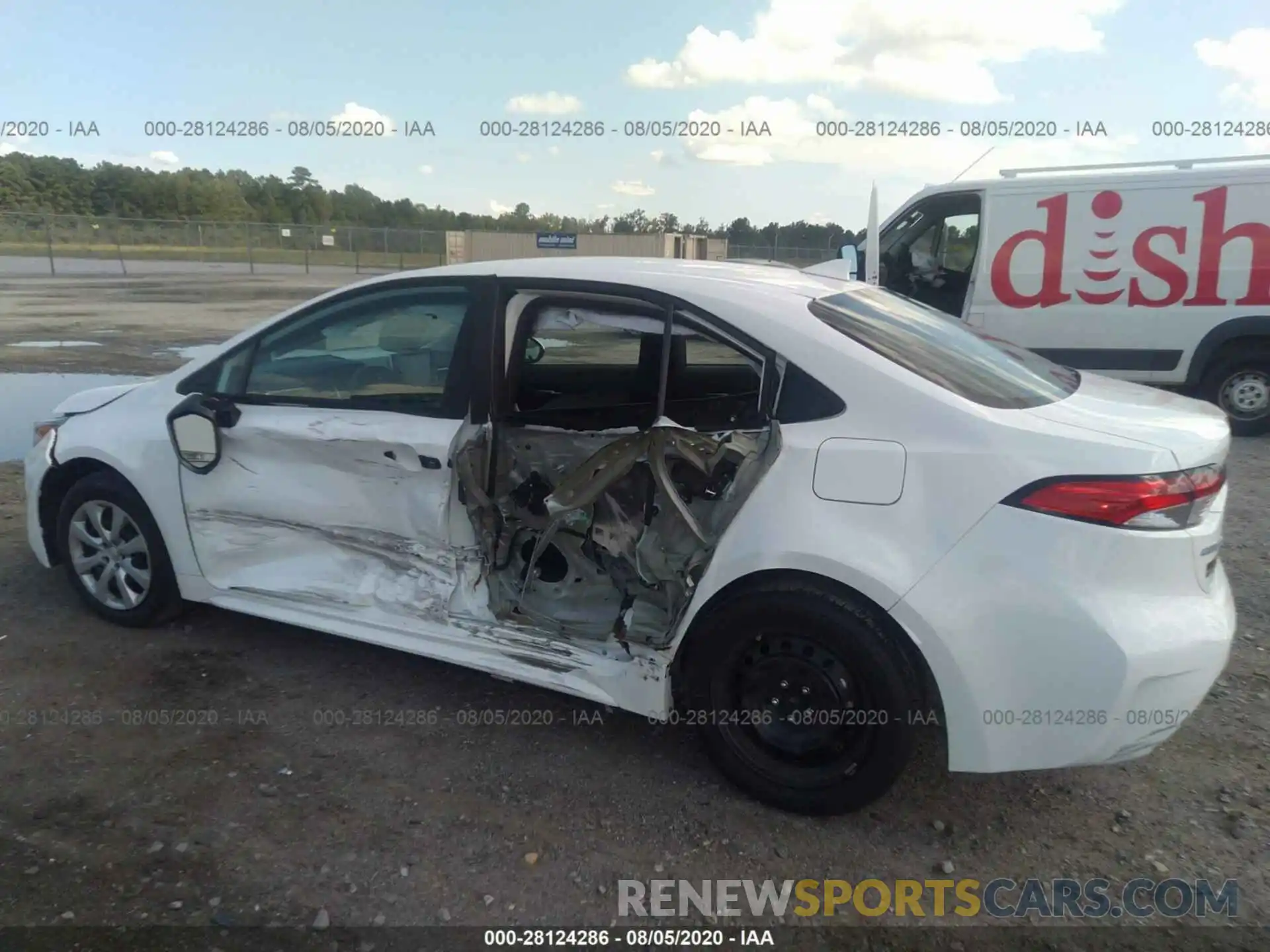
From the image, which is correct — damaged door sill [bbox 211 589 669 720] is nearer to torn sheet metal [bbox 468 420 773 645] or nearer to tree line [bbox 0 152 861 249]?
torn sheet metal [bbox 468 420 773 645]

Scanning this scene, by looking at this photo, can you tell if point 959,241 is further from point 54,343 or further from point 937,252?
point 54,343

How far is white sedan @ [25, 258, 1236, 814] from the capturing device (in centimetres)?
259

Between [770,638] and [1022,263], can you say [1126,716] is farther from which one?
[1022,263]

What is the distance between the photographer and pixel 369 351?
145 inches

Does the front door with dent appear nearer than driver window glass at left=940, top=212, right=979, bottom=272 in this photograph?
Yes

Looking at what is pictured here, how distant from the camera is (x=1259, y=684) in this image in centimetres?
376

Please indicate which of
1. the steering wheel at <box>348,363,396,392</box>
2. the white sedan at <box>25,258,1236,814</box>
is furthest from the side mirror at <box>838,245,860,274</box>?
the steering wheel at <box>348,363,396,392</box>

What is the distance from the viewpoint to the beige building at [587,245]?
22.3 m

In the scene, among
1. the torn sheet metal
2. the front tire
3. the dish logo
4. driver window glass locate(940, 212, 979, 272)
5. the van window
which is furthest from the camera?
driver window glass locate(940, 212, 979, 272)

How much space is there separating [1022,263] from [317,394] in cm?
663

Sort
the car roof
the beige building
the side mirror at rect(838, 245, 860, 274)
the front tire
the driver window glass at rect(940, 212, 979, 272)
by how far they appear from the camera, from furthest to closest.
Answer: the beige building < the driver window glass at rect(940, 212, 979, 272) < the side mirror at rect(838, 245, 860, 274) < the front tire < the car roof

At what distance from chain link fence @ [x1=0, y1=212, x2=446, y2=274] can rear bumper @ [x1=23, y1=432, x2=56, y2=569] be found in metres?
31.7

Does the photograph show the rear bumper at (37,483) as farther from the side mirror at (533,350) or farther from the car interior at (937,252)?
the car interior at (937,252)

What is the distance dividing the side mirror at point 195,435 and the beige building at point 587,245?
46.3 feet
